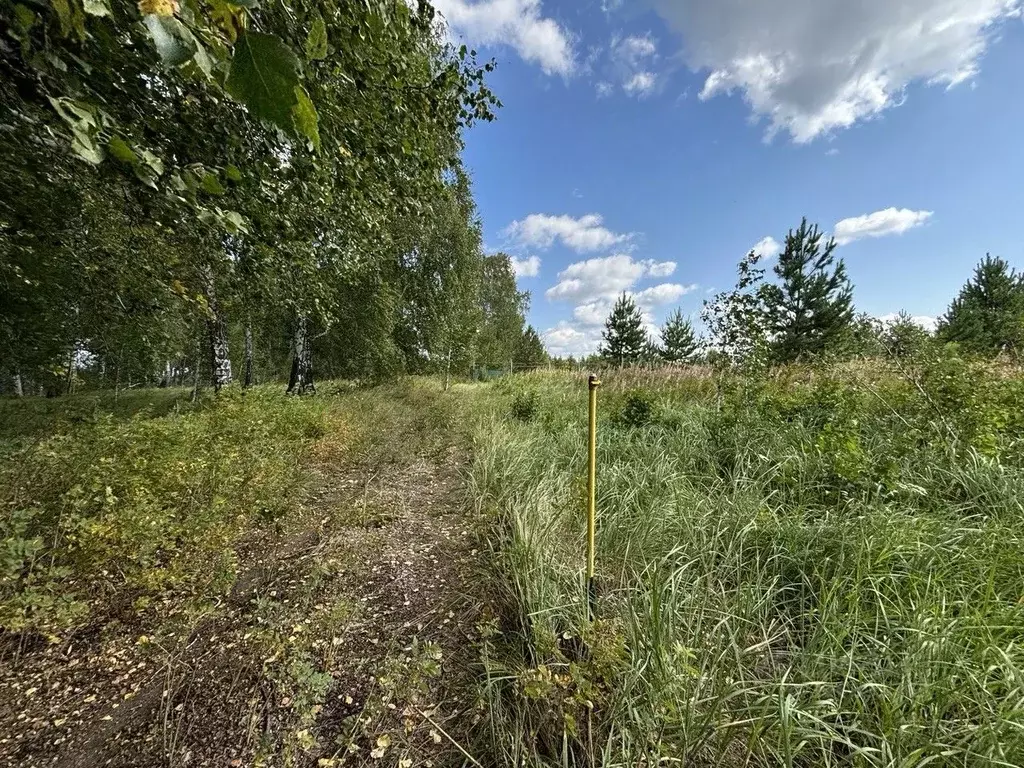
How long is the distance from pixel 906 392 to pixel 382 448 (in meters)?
5.65

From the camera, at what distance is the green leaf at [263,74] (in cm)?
49

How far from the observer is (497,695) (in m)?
1.37

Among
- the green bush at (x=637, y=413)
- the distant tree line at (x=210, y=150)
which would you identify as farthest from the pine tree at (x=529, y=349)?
the green bush at (x=637, y=413)

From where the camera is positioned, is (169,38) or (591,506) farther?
(591,506)

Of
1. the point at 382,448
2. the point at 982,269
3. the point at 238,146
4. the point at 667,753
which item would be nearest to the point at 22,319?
the point at 382,448

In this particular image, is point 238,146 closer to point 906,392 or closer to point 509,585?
point 509,585

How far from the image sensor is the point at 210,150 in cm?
231

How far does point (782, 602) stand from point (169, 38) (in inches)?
96.5

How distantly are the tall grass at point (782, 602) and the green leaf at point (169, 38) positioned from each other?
1.67 m

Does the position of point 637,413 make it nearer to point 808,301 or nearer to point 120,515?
point 120,515

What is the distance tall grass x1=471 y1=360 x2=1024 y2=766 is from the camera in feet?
3.75

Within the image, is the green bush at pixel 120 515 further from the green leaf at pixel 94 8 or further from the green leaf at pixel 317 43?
the green leaf at pixel 317 43

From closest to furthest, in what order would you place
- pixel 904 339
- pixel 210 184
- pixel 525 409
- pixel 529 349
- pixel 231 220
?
pixel 210 184
pixel 231 220
pixel 904 339
pixel 525 409
pixel 529 349

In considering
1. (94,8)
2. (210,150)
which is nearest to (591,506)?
(94,8)
